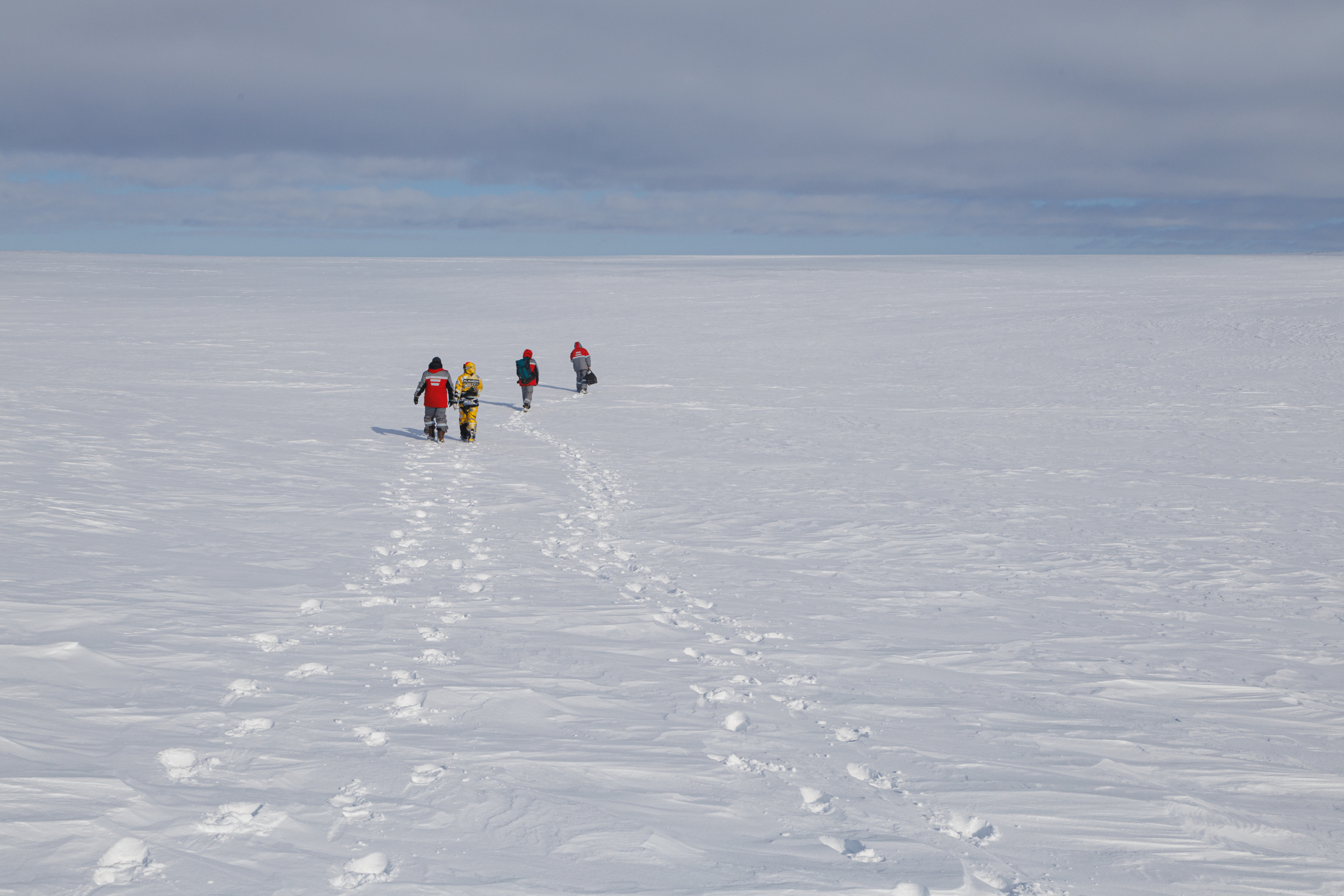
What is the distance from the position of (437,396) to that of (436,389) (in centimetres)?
12

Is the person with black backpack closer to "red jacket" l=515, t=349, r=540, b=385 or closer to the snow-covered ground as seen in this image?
"red jacket" l=515, t=349, r=540, b=385

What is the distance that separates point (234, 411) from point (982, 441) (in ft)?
42.0

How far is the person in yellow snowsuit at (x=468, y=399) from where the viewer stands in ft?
47.3

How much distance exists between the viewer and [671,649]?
19.7ft

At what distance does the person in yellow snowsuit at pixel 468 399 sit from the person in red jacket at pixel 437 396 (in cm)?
15

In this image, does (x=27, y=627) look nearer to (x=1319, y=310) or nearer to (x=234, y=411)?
(x=234, y=411)

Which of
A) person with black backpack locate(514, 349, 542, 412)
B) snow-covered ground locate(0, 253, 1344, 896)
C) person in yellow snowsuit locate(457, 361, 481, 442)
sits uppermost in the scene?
person with black backpack locate(514, 349, 542, 412)

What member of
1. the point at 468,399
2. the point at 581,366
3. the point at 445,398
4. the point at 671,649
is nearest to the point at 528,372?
the point at 581,366

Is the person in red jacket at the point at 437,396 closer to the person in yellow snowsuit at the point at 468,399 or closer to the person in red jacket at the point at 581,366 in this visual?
the person in yellow snowsuit at the point at 468,399

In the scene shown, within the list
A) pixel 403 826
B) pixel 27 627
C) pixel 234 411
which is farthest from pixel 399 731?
pixel 234 411

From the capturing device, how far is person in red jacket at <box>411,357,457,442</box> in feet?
46.5

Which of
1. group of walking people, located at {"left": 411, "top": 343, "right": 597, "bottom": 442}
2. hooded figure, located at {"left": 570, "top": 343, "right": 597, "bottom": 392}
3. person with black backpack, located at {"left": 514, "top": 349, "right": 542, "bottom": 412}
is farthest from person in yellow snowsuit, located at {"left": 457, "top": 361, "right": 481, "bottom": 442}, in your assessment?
hooded figure, located at {"left": 570, "top": 343, "right": 597, "bottom": 392}

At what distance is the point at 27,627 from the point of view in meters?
5.42

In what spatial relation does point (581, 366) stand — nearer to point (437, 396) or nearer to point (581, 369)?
point (581, 369)
